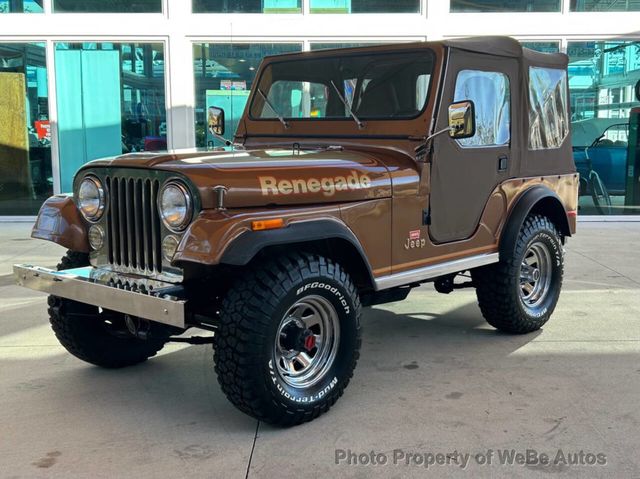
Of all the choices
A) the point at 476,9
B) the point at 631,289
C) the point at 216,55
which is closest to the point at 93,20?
the point at 216,55

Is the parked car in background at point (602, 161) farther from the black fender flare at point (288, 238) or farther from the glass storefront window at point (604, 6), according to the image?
the black fender flare at point (288, 238)

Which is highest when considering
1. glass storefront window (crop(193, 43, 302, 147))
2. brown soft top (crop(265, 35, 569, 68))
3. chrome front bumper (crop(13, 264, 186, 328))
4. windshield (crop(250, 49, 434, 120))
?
glass storefront window (crop(193, 43, 302, 147))

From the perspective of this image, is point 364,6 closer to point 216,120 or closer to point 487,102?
point 216,120

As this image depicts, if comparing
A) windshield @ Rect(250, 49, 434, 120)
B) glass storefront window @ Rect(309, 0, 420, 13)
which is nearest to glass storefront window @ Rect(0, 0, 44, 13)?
glass storefront window @ Rect(309, 0, 420, 13)

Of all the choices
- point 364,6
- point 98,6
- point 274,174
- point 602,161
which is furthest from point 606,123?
point 274,174

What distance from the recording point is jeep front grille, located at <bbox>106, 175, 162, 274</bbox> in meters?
3.12

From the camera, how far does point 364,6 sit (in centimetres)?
997

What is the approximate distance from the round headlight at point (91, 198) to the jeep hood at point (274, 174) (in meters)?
0.11

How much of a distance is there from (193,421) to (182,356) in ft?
3.43

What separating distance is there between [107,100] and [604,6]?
7796mm

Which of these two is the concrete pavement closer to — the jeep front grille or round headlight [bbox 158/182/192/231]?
the jeep front grille

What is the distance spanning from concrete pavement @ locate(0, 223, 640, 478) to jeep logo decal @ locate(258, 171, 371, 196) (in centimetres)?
115

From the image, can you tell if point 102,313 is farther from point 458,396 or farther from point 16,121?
point 16,121

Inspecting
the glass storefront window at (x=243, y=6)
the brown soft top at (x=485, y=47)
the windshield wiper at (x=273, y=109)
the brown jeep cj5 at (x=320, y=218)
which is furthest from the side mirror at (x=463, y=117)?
the glass storefront window at (x=243, y=6)
